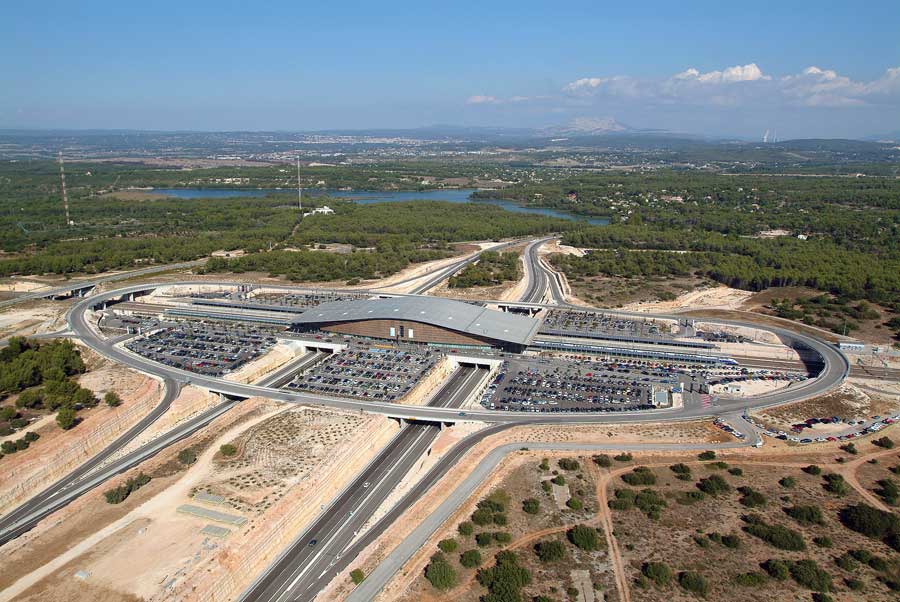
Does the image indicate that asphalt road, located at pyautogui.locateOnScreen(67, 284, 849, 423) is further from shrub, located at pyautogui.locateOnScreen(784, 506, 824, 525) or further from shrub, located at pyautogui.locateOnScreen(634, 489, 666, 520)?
shrub, located at pyautogui.locateOnScreen(784, 506, 824, 525)

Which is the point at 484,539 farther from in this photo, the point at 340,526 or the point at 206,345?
the point at 206,345

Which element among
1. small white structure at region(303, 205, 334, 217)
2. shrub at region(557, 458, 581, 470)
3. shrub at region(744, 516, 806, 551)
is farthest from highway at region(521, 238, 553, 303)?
small white structure at region(303, 205, 334, 217)

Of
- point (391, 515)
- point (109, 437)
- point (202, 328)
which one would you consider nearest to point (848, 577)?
point (391, 515)

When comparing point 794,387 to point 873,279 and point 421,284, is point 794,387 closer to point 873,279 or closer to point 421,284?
point 873,279

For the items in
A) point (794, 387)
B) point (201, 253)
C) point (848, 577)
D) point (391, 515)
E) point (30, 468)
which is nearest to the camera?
point (848, 577)

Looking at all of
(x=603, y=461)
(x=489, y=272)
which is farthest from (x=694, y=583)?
(x=489, y=272)
